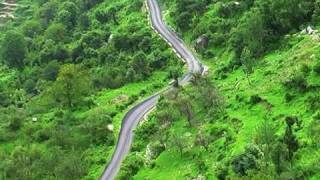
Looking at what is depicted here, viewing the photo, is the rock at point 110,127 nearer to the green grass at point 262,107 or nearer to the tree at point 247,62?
the green grass at point 262,107

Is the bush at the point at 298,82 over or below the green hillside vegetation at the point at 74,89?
below

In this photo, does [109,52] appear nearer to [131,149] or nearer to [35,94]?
[35,94]

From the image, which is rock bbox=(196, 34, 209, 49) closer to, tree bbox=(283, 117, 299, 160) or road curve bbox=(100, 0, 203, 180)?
road curve bbox=(100, 0, 203, 180)

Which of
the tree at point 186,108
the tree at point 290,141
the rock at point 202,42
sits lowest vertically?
the tree at point 290,141

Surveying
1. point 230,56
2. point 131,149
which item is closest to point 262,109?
point 131,149

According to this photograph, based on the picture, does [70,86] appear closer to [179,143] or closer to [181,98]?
[181,98]

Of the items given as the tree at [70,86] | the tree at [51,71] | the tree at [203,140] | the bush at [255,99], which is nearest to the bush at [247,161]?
the tree at [203,140]
